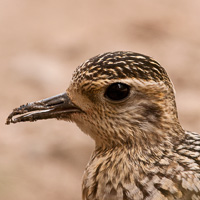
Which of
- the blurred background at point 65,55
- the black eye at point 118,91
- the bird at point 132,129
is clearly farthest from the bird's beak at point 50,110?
the blurred background at point 65,55

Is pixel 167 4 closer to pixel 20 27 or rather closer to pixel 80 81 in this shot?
pixel 20 27

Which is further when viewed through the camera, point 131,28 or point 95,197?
point 131,28

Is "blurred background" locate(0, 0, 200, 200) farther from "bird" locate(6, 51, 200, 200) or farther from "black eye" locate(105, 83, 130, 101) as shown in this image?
"black eye" locate(105, 83, 130, 101)

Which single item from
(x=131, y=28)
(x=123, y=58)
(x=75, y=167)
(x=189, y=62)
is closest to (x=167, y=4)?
(x=131, y=28)

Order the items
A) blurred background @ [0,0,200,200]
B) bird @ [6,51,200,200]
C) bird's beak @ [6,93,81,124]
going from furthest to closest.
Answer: blurred background @ [0,0,200,200], bird's beak @ [6,93,81,124], bird @ [6,51,200,200]

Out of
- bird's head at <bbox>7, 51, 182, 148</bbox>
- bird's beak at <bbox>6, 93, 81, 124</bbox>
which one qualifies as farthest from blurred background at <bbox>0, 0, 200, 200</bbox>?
bird's head at <bbox>7, 51, 182, 148</bbox>

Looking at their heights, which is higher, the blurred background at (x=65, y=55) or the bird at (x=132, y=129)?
the blurred background at (x=65, y=55)

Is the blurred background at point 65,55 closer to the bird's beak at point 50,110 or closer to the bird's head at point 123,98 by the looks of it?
the bird's beak at point 50,110
